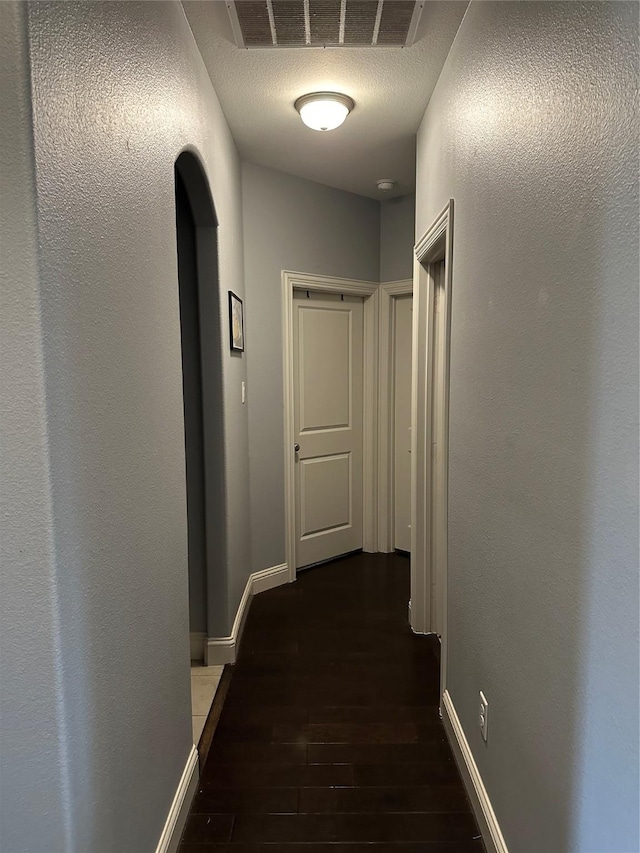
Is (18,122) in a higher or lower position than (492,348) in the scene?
higher

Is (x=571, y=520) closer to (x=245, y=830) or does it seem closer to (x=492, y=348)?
(x=492, y=348)

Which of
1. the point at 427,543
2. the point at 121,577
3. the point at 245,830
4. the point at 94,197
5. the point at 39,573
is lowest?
the point at 245,830

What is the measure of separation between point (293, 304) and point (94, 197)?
2729 millimetres

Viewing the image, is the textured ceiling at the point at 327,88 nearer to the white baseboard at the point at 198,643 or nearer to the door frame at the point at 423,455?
the door frame at the point at 423,455

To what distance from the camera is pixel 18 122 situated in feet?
2.94

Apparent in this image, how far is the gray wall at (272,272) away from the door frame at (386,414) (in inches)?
19.5

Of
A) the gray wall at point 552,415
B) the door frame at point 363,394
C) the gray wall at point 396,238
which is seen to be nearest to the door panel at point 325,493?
the door frame at point 363,394

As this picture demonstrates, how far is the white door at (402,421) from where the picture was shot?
A: 423cm

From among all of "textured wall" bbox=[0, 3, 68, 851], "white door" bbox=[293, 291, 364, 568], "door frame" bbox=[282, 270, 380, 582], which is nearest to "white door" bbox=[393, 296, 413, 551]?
"door frame" bbox=[282, 270, 380, 582]

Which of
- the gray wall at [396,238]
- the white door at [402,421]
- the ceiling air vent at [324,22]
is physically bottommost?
the white door at [402,421]

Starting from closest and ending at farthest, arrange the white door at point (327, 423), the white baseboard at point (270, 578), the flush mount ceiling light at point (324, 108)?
the flush mount ceiling light at point (324, 108), the white baseboard at point (270, 578), the white door at point (327, 423)

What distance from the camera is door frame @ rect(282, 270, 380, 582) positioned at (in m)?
3.74

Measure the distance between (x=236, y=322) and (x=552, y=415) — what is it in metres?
2.07

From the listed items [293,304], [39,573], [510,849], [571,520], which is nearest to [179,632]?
[39,573]
